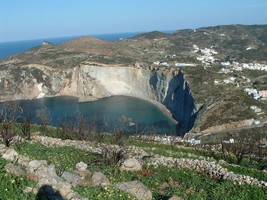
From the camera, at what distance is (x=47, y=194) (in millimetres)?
10406

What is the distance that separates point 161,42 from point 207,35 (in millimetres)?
37102

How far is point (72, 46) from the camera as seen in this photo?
413ft

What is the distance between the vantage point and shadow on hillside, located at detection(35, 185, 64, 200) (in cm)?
1016

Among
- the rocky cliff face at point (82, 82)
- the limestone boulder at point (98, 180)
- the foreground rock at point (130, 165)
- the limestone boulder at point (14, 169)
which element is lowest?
the rocky cliff face at point (82, 82)

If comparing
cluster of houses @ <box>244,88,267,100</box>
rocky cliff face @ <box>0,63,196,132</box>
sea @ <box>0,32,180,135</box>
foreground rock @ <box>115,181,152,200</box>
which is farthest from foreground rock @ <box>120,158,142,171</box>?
rocky cliff face @ <box>0,63,196,132</box>

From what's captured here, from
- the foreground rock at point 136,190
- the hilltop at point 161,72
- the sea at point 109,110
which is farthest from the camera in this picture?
the sea at point 109,110

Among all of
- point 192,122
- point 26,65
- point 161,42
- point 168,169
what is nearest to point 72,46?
point 26,65

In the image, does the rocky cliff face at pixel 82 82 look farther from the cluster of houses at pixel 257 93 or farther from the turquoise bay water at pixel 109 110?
the cluster of houses at pixel 257 93

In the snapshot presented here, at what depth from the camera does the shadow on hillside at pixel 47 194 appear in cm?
1016

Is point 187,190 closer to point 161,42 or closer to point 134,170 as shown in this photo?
point 134,170

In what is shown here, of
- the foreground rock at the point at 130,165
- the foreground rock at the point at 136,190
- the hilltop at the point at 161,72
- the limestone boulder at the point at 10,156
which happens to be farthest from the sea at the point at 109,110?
the foreground rock at the point at 136,190

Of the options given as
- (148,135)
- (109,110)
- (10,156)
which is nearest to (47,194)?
(10,156)

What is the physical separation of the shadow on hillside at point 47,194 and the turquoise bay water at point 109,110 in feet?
179

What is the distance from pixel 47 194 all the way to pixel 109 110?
234 feet
